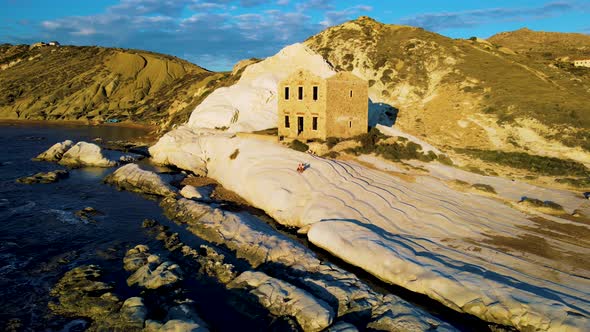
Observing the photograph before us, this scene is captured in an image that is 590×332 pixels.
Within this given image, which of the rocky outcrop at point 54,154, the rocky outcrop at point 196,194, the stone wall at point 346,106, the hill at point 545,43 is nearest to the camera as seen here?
the rocky outcrop at point 196,194

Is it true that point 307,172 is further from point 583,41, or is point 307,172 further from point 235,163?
point 583,41

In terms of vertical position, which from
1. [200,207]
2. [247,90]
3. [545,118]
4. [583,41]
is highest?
[583,41]

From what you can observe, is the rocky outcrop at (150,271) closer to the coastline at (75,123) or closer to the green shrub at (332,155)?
the green shrub at (332,155)

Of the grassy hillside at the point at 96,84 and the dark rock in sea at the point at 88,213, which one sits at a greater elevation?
the grassy hillside at the point at 96,84

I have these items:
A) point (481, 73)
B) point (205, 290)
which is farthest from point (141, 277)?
point (481, 73)

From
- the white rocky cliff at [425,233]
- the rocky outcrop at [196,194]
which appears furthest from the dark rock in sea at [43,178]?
the white rocky cliff at [425,233]

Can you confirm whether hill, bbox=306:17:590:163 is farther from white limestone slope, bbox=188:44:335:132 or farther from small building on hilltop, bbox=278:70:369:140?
small building on hilltop, bbox=278:70:369:140

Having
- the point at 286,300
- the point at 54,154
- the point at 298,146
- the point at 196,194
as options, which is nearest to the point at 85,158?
the point at 54,154

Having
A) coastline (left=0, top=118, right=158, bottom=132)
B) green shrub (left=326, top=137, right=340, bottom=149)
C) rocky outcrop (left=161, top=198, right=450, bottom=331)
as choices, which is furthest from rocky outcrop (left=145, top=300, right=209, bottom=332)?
coastline (left=0, top=118, right=158, bottom=132)
